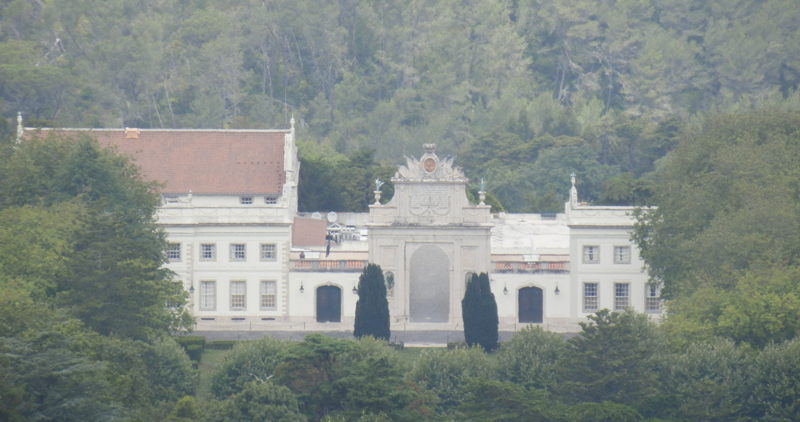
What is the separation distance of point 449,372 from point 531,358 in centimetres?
338

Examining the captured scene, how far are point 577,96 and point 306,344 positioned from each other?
314 feet

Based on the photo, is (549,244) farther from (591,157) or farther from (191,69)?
(191,69)

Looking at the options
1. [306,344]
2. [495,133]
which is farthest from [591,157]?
[306,344]

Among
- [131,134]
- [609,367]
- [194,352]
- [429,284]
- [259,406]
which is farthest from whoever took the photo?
[131,134]

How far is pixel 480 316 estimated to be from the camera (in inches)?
3189

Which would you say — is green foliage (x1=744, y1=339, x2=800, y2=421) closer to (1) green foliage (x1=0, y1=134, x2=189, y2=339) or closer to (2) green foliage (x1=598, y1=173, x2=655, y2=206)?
(1) green foliage (x1=0, y1=134, x2=189, y2=339)

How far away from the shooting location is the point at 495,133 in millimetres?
132875

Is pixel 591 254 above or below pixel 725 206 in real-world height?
below

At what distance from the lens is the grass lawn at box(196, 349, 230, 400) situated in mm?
69488

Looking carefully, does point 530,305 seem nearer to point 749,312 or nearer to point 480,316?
point 480,316

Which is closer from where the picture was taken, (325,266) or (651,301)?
(651,301)

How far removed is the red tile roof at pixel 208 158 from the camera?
9300 cm

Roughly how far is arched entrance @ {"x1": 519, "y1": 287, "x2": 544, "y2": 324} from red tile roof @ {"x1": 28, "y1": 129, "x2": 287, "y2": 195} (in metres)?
15.2

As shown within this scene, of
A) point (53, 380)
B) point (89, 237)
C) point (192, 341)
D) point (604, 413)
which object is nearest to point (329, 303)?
point (192, 341)
